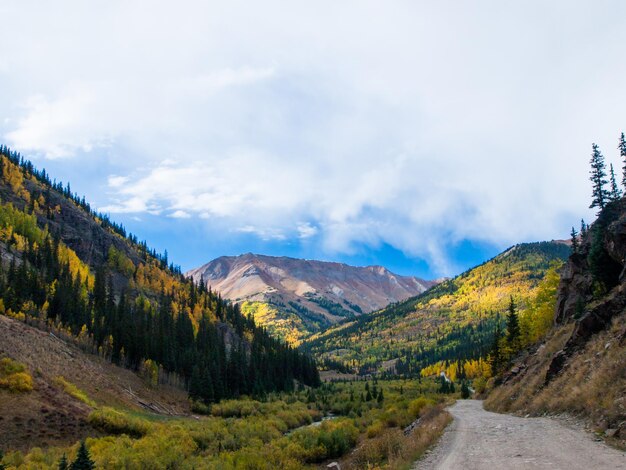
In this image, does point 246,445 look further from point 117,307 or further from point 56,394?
point 117,307

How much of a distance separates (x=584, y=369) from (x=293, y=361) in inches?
4813

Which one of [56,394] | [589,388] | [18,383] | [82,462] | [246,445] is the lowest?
[246,445]

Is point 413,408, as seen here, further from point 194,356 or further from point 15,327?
point 194,356

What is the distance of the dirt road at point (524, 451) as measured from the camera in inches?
476


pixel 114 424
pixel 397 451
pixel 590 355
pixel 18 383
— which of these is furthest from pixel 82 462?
pixel 590 355

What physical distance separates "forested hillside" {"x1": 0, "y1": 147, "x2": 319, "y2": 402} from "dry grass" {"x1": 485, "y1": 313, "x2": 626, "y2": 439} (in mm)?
64749

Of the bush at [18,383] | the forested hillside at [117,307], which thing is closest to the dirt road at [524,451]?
the bush at [18,383]

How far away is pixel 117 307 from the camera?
4257 inches

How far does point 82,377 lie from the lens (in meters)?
56.6

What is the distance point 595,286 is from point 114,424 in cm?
4966

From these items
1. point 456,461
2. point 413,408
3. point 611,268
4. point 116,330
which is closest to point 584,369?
point 456,461

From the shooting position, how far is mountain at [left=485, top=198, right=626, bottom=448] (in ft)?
59.4

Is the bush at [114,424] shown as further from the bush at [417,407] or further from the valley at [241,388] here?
the bush at [417,407]

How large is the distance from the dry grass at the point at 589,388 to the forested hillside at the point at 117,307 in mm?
64749
